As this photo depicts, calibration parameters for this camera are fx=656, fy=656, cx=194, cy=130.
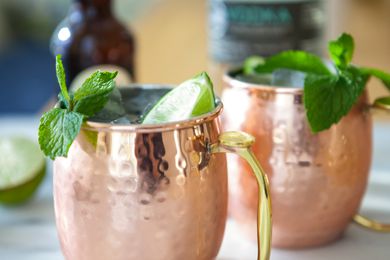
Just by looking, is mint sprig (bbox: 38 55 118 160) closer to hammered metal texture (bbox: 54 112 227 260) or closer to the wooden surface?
hammered metal texture (bbox: 54 112 227 260)

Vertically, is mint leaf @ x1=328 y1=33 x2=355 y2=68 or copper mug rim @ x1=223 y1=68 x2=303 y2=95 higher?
mint leaf @ x1=328 y1=33 x2=355 y2=68

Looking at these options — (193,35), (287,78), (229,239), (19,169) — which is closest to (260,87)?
(287,78)

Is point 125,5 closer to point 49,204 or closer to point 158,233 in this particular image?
point 49,204

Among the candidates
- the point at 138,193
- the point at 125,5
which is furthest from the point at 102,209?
the point at 125,5

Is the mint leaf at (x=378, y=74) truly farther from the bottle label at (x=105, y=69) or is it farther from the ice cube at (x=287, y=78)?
the bottle label at (x=105, y=69)

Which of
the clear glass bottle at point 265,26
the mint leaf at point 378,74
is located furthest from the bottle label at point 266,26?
the mint leaf at point 378,74

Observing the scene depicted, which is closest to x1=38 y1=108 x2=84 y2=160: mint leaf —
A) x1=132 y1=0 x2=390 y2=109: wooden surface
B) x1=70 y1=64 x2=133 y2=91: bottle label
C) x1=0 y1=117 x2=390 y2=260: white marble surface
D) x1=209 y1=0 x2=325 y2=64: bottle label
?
x1=0 y1=117 x2=390 y2=260: white marble surface

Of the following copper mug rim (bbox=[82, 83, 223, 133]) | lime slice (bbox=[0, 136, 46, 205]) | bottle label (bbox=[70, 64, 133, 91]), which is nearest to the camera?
copper mug rim (bbox=[82, 83, 223, 133])
